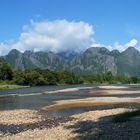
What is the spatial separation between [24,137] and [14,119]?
14840mm

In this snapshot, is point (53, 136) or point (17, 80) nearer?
point (53, 136)

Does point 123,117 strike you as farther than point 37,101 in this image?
No

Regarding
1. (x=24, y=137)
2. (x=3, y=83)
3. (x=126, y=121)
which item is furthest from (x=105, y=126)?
(x=3, y=83)

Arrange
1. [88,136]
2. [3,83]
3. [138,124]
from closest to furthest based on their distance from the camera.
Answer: [88,136] → [138,124] → [3,83]

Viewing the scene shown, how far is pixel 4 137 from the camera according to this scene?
105 feet

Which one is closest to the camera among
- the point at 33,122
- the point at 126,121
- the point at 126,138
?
the point at 126,138

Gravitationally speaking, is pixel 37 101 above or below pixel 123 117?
below

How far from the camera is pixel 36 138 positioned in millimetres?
29812

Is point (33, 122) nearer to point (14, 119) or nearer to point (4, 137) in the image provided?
point (14, 119)

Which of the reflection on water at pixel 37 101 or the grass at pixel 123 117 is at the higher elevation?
the grass at pixel 123 117

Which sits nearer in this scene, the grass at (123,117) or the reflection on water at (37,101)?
the grass at (123,117)

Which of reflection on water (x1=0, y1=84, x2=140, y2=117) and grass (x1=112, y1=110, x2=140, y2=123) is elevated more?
grass (x1=112, y1=110, x2=140, y2=123)

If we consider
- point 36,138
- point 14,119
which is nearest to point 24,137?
point 36,138

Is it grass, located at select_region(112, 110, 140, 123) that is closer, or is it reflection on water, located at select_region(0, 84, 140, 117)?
grass, located at select_region(112, 110, 140, 123)
